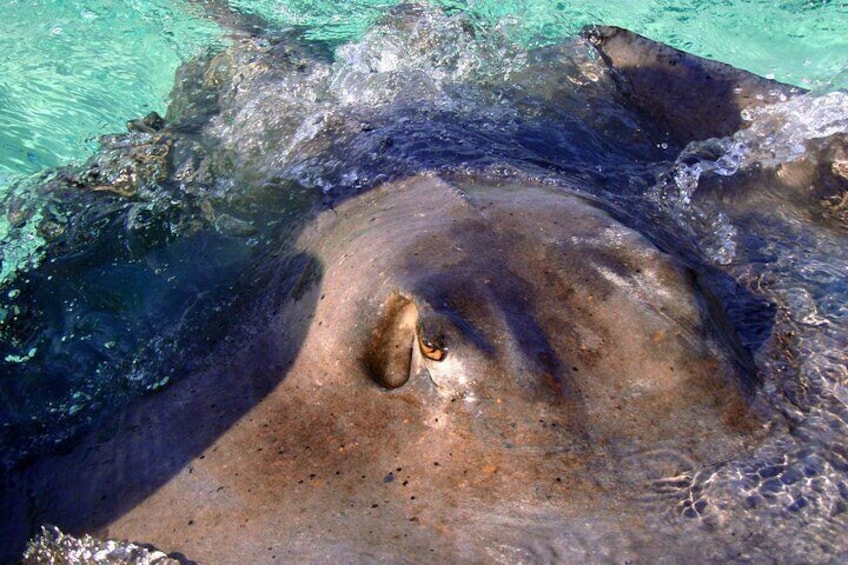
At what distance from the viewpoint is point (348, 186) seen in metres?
3.67

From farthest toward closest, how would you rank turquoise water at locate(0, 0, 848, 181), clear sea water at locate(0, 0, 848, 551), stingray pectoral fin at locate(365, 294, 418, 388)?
turquoise water at locate(0, 0, 848, 181) → clear sea water at locate(0, 0, 848, 551) → stingray pectoral fin at locate(365, 294, 418, 388)

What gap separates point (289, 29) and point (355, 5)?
1434mm

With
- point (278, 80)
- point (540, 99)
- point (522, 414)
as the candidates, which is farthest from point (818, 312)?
point (278, 80)

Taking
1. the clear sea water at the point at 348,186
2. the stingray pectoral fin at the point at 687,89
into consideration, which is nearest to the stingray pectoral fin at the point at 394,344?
the clear sea water at the point at 348,186

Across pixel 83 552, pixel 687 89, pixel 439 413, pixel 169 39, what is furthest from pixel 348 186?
pixel 169 39

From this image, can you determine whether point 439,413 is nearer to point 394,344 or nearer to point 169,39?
point 394,344

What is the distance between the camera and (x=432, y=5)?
6.76 m

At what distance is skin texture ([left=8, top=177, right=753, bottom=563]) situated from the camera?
2184 mm

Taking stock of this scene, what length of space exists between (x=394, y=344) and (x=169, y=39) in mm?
6500

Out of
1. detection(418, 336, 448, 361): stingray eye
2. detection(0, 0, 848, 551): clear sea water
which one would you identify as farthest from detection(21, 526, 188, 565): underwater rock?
detection(418, 336, 448, 361): stingray eye

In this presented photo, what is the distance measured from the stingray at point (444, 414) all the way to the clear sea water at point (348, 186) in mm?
253

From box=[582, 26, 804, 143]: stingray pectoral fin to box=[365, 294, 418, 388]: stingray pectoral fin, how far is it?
330 cm

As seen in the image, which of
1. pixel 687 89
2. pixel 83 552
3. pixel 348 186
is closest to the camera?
pixel 83 552

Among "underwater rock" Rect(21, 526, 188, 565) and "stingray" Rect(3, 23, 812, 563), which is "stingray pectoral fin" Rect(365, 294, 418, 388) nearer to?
"stingray" Rect(3, 23, 812, 563)
